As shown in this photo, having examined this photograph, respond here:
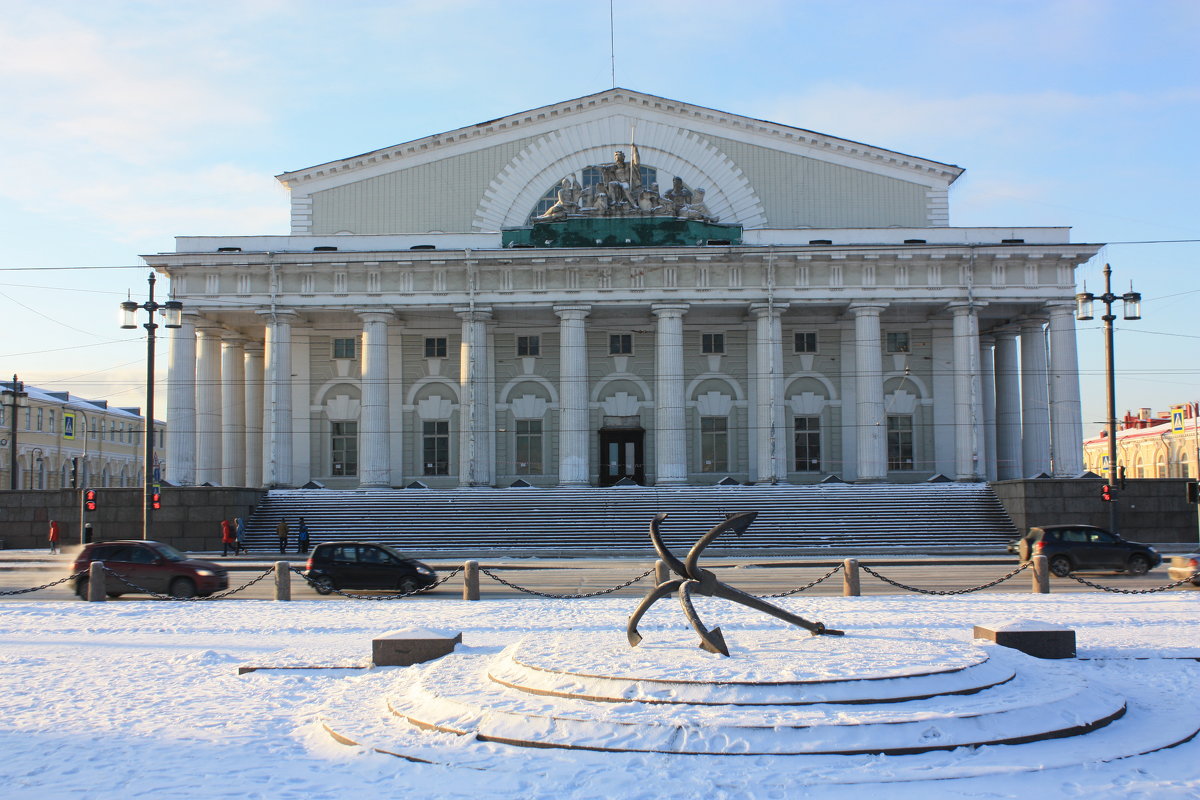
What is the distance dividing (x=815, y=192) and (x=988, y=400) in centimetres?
1267

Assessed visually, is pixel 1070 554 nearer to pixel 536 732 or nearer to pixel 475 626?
pixel 475 626

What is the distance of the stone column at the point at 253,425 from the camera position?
52.3 m

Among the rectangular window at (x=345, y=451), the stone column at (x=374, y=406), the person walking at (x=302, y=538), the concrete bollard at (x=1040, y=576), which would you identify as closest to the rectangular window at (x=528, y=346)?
the stone column at (x=374, y=406)

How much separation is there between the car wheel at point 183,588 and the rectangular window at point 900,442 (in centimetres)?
3438

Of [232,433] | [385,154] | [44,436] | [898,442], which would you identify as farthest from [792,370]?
[44,436]

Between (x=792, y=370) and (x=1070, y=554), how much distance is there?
77.0 feet

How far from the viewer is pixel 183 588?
24547 millimetres

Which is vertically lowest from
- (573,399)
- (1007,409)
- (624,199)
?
(1007,409)

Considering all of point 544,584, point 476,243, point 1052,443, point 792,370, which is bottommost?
point 544,584

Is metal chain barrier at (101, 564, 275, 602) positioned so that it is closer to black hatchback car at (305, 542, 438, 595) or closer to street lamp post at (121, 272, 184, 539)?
black hatchback car at (305, 542, 438, 595)

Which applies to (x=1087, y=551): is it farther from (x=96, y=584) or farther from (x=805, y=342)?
(x=96, y=584)

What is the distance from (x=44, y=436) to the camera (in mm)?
92000

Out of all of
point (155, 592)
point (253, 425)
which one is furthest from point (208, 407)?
point (155, 592)

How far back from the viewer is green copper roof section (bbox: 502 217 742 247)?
47875mm
